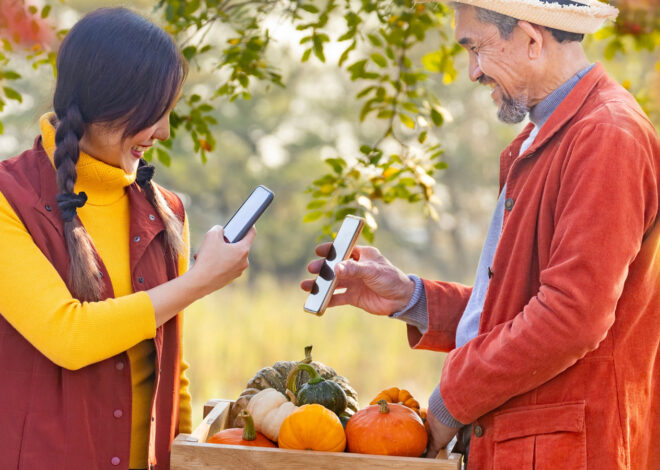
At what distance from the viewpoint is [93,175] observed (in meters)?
2.00

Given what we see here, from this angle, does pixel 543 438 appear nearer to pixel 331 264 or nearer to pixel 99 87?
pixel 331 264

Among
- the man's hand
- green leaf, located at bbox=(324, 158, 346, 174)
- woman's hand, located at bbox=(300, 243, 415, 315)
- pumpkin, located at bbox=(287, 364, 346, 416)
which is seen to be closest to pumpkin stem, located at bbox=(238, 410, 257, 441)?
pumpkin, located at bbox=(287, 364, 346, 416)

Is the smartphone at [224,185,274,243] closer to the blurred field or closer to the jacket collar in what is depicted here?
the jacket collar

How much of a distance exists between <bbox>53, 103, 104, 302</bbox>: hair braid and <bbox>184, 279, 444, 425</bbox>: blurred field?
194 inches

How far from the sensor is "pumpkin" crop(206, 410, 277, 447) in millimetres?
1870

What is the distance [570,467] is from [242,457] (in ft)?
2.20

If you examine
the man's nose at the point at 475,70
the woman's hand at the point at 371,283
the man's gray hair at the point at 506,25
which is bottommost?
the woman's hand at the point at 371,283

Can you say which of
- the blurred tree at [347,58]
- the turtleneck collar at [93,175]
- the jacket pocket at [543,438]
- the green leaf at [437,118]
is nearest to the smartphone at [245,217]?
the turtleneck collar at [93,175]

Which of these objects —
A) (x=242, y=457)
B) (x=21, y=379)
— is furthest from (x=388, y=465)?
(x=21, y=379)

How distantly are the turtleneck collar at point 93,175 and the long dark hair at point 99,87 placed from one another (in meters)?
0.05

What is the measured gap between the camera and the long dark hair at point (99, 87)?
6.27ft

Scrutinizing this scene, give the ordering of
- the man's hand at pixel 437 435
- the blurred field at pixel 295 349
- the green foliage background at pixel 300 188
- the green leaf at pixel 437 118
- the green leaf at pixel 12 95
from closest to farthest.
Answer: the man's hand at pixel 437 435, the green leaf at pixel 12 95, the green leaf at pixel 437 118, the blurred field at pixel 295 349, the green foliage background at pixel 300 188

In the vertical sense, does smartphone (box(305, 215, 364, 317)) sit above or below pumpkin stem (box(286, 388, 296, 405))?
above

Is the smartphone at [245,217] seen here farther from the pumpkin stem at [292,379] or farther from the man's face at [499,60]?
the man's face at [499,60]
